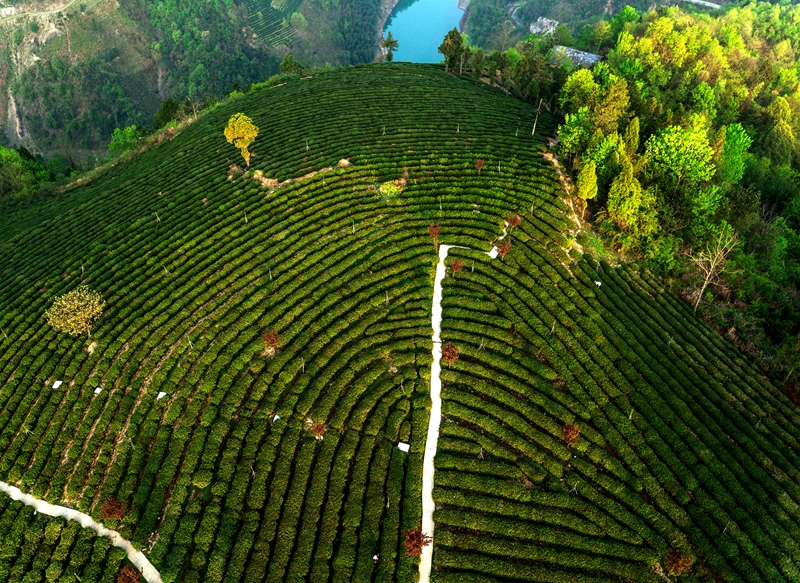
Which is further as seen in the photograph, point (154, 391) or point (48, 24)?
point (48, 24)

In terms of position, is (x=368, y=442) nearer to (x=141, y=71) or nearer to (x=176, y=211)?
(x=176, y=211)

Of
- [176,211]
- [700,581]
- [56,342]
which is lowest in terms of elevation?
[700,581]

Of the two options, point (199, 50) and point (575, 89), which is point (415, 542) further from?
point (199, 50)

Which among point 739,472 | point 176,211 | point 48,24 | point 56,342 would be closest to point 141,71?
point 48,24

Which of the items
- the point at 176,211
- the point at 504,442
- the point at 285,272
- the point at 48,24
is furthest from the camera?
the point at 48,24

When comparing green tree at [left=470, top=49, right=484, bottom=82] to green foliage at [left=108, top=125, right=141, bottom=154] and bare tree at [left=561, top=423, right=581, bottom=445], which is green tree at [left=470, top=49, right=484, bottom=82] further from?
bare tree at [left=561, top=423, right=581, bottom=445]

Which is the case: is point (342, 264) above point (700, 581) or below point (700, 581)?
above

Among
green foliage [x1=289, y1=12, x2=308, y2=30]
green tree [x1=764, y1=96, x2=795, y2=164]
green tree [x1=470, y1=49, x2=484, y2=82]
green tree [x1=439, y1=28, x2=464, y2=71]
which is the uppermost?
green foliage [x1=289, y1=12, x2=308, y2=30]

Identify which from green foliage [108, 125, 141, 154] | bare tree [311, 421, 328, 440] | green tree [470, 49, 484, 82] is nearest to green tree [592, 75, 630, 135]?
green tree [470, 49, 484, 82]
